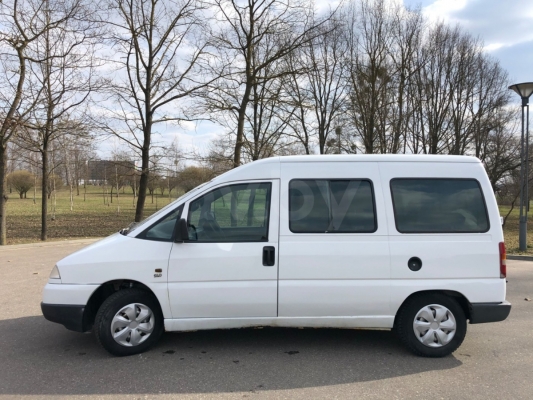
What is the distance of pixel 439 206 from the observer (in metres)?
4.36

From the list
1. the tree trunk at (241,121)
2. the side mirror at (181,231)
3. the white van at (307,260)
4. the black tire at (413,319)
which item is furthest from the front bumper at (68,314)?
the tree trunk at (241,121)

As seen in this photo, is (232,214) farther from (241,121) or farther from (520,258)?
(241,121)

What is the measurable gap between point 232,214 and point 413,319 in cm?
217

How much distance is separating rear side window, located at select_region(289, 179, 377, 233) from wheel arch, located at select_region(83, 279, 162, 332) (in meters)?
1.71

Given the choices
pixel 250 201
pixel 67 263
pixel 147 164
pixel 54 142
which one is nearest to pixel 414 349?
pixel 250 201

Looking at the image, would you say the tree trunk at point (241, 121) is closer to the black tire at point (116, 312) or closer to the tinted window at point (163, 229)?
the tinted window at point (163, 229)

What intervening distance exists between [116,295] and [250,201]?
168cm

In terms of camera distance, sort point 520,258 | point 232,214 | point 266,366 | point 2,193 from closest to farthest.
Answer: point 266,366 → point 232,214 → point 520,258 → point 2,193

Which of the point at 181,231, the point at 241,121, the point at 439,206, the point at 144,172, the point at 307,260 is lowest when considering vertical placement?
the point at 307,260

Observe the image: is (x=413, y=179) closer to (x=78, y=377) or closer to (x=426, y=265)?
(x=426, y=265)

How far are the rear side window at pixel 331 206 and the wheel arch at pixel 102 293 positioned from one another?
1714mm

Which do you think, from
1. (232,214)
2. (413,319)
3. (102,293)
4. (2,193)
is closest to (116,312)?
(102,293)

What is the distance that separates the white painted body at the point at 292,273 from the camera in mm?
4164

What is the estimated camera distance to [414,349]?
4289 millimetres
